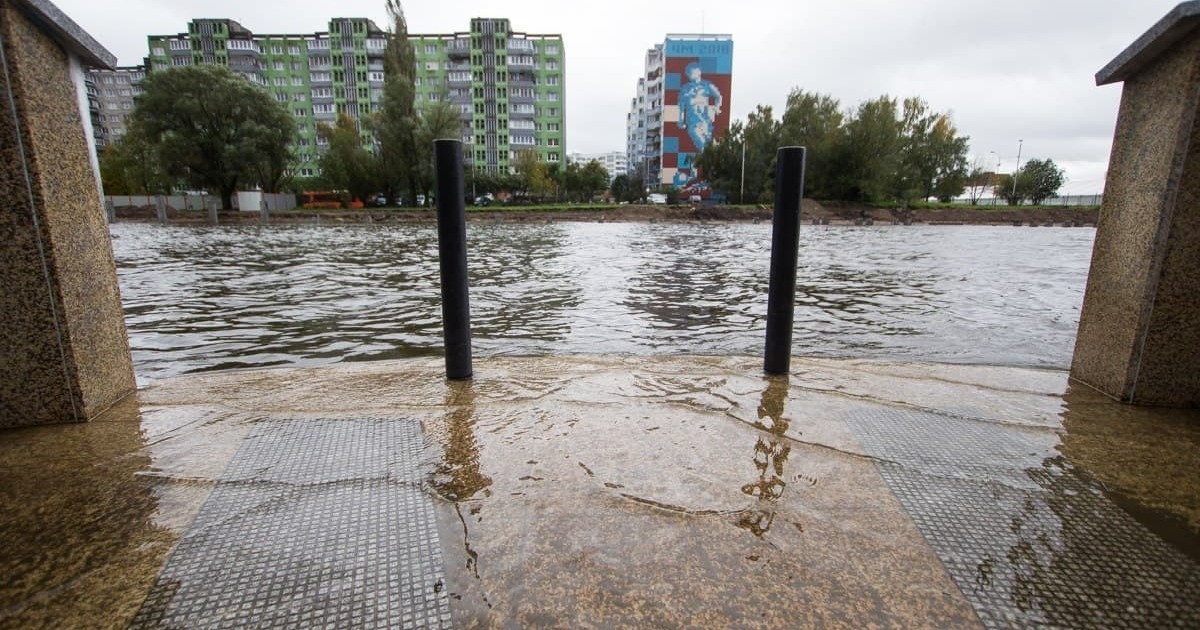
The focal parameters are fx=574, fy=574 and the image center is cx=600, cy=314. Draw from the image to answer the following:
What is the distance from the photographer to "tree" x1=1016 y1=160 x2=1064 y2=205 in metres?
75.6

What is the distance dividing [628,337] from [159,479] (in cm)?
485

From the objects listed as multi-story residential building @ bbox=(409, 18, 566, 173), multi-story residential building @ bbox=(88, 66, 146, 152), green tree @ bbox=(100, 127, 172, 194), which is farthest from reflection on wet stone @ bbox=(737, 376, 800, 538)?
multi-story residential building @ bbox=(88, 66, 146, 152)

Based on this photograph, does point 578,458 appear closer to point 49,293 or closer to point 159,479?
point 159,479

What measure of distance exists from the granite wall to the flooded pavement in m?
0.26

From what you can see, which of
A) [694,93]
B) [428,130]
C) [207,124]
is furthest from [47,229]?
[694,93]

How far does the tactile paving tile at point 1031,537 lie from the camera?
1608 millimetres

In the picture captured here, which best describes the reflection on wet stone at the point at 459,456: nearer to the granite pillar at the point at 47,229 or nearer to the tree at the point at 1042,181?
the granite pillar at the point at 47,229

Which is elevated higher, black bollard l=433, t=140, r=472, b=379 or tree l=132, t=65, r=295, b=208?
tree l=132, t=65, r=295, b=208

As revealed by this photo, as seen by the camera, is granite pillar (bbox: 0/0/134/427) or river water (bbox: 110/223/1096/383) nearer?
granite pillar (bbox: 0/0/134/427)

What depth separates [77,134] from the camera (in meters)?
3.03

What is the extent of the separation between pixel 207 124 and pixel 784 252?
186 feet

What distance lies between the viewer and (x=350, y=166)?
199 feet

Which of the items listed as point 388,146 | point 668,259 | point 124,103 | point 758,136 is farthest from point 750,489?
point 124,103

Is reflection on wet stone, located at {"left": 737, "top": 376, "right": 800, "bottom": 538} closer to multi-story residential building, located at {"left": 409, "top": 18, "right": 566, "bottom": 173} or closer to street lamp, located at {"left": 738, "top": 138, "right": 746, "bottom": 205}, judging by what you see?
street lamp, located at {"left": 738, "top": 138, "right": 746, "bottom": 205}
